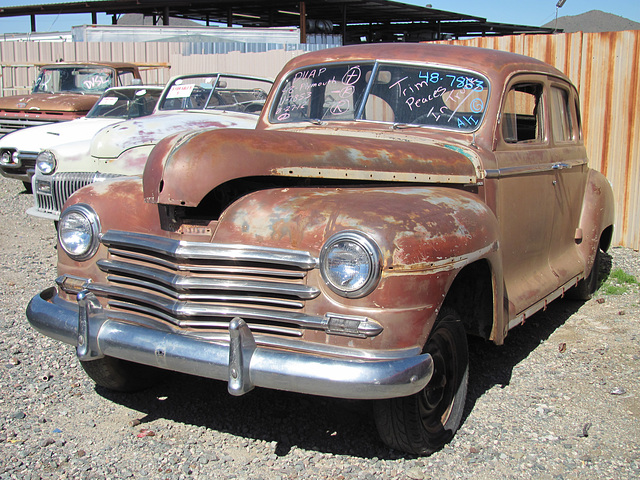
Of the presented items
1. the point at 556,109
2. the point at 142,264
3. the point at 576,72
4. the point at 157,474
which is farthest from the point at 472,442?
the point at 576,72

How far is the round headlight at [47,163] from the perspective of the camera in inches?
249

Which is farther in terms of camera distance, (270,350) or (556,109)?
(556,109)

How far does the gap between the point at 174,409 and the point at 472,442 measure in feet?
4.80

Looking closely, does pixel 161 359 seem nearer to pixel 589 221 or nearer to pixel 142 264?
pixel 142 264

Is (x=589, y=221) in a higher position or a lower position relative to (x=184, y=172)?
lower

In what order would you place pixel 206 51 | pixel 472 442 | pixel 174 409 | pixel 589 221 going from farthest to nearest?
pixel 206 51
pixel 589 221
pixel 174 409
pixel 472 442

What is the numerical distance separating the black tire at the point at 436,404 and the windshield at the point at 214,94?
15.9 feet

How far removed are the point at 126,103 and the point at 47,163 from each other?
7.04ft

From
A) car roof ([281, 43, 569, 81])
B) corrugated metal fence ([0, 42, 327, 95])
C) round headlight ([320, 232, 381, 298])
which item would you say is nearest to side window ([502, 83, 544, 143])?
car roof ([281, 43, 569, 81])

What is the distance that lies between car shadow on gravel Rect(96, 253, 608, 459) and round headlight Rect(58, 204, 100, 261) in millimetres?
868

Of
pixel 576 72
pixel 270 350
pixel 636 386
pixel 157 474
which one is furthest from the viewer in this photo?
pixel 576 72

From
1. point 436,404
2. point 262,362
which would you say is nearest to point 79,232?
point 262,362

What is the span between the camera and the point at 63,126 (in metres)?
7.99

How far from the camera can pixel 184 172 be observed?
2.53m
